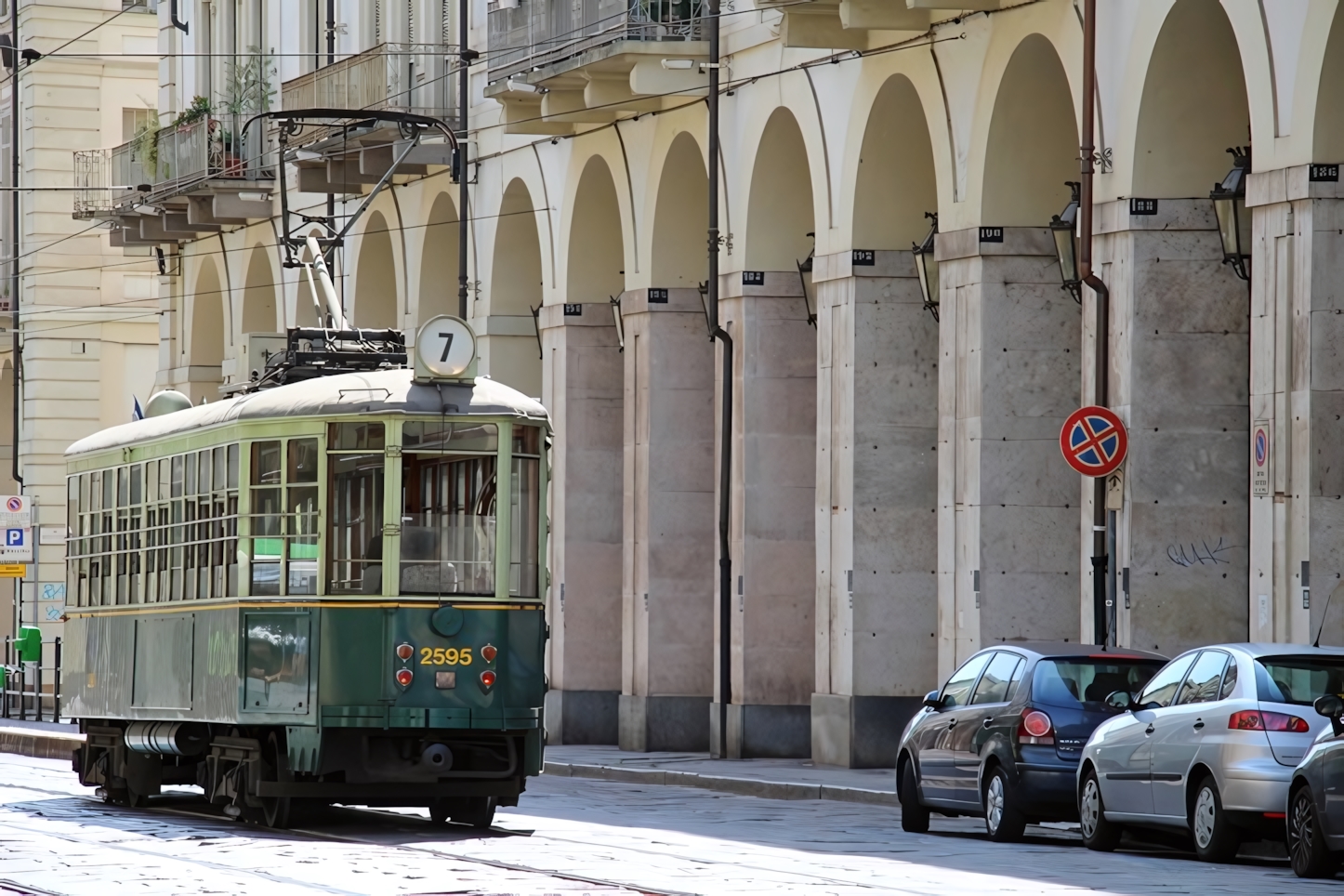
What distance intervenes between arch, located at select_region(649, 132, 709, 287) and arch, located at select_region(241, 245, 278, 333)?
13382 mm

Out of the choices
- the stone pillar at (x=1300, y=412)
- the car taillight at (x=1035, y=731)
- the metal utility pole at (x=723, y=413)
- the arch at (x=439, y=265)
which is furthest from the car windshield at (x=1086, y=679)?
the arch at (x=439, y=265)

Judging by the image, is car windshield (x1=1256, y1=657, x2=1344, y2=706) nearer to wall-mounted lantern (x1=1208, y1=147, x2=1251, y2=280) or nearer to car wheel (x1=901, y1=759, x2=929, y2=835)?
car wheel (x1=901, y1=759, x2=929, y2=835)

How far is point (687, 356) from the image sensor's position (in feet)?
101

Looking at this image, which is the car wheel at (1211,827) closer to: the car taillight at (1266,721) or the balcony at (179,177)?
the car taillight at (1266,721)

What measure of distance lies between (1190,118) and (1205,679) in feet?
22.6

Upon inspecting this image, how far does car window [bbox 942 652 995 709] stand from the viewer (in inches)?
742

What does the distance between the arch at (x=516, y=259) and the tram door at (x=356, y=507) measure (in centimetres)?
1696

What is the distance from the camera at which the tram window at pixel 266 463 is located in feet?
59.6

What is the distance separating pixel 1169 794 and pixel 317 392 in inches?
228

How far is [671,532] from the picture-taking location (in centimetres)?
3072

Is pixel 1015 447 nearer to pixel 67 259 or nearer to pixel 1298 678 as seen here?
pixel 1298 678

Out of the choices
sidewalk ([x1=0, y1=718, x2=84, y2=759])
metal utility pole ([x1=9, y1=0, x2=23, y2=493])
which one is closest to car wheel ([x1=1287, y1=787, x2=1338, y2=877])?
sidewalk ([x1=0, y1=718, x2=84, y2=759])

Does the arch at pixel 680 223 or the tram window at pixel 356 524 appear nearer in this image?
the tram window at pixel 356 524

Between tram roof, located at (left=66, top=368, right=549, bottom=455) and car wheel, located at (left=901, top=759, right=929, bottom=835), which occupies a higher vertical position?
tram roof, located at (left=66, top=368, right=549, bottom=455)
